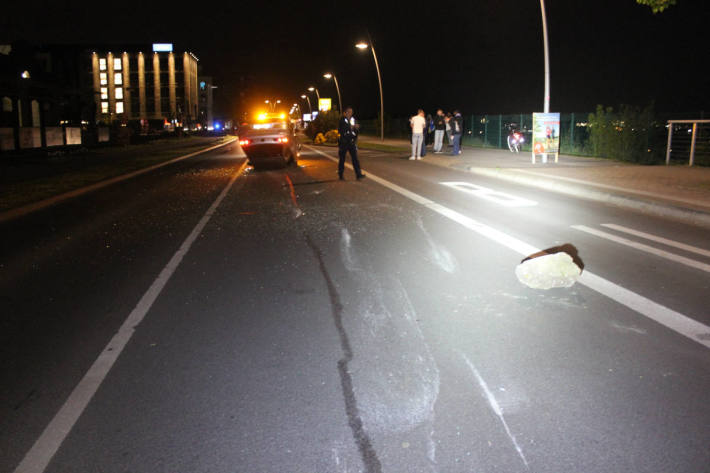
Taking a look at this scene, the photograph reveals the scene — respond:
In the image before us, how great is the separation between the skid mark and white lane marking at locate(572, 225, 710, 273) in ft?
7.96

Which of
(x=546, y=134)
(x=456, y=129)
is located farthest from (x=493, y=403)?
(x=456, y=129)

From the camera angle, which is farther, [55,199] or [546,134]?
[546,134]

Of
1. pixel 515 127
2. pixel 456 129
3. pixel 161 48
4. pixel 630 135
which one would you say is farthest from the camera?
pixel 161 48

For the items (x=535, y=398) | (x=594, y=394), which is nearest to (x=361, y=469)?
(x=535, y=398)

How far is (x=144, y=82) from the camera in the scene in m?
122

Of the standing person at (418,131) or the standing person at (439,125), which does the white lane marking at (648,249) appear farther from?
the standing person at (439,125)

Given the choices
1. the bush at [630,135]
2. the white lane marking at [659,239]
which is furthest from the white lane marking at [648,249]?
the bush at [630,135]

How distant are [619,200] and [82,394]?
10739 mm

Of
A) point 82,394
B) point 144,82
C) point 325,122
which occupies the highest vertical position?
point 144,82

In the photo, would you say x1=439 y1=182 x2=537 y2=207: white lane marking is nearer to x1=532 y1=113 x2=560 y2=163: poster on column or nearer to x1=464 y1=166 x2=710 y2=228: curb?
x1=464 y1=166 x2=710 y2=228: curb

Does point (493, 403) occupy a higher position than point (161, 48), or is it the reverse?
point (161, 48)

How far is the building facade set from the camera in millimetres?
121688

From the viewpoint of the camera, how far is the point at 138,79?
122 meters

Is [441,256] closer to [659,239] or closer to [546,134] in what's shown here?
[659,239]
